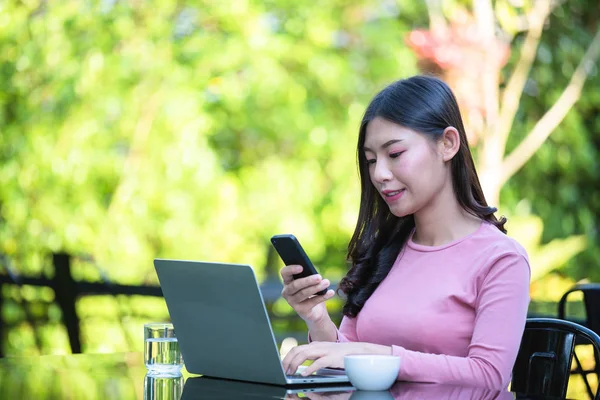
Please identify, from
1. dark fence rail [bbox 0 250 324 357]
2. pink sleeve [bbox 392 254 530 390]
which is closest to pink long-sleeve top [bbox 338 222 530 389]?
pink sleeve [bbox 392 254 530 390]

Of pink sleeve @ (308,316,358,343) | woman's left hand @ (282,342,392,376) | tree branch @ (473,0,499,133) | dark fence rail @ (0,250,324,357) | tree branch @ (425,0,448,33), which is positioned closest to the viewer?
woman's left hand @ (282,342,392,376)

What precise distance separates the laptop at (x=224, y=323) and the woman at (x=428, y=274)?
0.21 ft

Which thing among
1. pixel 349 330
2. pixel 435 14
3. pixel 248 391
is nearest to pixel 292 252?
pixel 248 391

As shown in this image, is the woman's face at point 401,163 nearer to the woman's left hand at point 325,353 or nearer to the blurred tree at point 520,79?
the woman's left hand at point 325,353

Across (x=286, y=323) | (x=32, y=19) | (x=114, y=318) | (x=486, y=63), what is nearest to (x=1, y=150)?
(x=32, y=19)

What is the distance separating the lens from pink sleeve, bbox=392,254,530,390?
4.65 feet

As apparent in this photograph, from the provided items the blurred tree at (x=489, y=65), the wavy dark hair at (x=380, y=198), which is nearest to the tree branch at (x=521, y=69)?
the blurred tree at (x=489, y=65)

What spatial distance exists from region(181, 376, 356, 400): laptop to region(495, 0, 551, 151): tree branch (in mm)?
5020

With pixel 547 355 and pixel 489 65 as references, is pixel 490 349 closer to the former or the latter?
pixel 547 355

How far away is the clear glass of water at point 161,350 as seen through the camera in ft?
5.11

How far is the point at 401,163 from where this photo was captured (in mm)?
1575

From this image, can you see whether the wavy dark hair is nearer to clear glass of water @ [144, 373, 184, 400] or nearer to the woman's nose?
the woman's nose

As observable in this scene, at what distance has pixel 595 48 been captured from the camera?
655 cm

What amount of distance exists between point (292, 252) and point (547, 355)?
0.50 m
